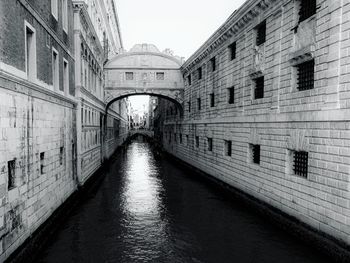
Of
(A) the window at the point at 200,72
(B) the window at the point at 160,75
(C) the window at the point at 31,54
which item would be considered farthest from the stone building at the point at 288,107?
(B) the window at the point at 160,75

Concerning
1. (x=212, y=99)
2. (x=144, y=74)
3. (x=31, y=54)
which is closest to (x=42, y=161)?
(x=31, y=54)

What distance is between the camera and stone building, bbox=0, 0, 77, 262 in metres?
7.26

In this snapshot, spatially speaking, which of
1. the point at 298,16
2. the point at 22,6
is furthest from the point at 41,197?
the point at 298,16

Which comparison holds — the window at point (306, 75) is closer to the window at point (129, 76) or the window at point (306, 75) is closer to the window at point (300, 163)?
the window at point (300, 163)

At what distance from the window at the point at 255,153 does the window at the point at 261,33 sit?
16.0ft

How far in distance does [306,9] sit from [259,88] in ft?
14.1

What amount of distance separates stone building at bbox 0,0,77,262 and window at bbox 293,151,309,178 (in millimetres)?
9050

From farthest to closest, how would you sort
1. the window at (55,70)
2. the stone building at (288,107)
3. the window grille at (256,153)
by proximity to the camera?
the window grille at (256,153) → the window at (55,70) → the stone building at (288,107)

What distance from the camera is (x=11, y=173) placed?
776 cm

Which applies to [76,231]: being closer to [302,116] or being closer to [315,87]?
[302,116]

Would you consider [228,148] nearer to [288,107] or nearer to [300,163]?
[288,107]

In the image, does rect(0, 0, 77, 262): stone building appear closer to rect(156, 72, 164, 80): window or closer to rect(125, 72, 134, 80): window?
rect(125, 72, 134, 80): window

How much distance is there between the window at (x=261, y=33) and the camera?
13.6 m

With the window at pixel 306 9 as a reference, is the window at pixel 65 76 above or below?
below
